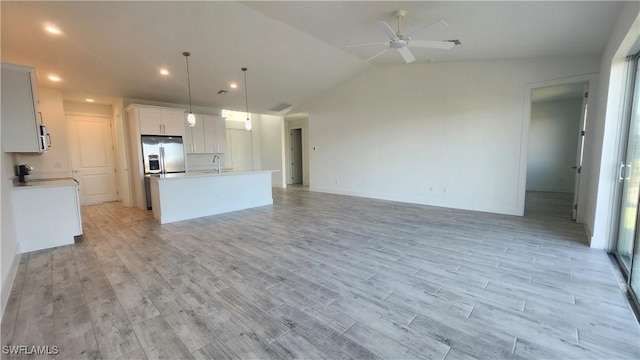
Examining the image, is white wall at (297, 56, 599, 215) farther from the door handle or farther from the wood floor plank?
the wood floor plank

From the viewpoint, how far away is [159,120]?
20.3 ft

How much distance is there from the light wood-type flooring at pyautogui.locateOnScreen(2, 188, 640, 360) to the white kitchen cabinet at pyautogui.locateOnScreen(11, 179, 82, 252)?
23 centimetres

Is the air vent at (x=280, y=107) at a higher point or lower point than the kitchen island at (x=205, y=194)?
higher

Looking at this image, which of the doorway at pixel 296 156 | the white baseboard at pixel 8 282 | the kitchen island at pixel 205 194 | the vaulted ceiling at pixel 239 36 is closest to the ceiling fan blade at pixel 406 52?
the vaulted ceiling at pixel 239 36

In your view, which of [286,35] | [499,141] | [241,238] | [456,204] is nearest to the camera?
[241,238]

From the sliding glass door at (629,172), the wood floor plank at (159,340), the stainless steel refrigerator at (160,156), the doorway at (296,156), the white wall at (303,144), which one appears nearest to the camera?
the wood floor plank at (159,340)

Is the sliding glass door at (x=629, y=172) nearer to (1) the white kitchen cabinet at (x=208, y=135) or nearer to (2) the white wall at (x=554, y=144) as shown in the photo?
(2) the white wall at (x=554, y=144)

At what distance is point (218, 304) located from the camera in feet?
7.30

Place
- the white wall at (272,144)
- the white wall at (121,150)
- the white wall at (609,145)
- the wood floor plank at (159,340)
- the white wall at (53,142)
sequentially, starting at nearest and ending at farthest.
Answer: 1. the wood floor plank at (159,340)
2. the white wall at (609,145)
3. the white wall at (53,142)
4. the white wall at (121,150)
5. the white wall at (272,144)

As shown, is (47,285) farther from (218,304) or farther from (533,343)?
(533,343)

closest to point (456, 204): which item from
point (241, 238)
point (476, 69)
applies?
point (476, 69)

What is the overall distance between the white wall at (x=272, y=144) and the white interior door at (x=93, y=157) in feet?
14.5

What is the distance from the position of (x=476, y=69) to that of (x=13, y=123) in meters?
7.51

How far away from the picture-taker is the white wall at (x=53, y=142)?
5.43 m
